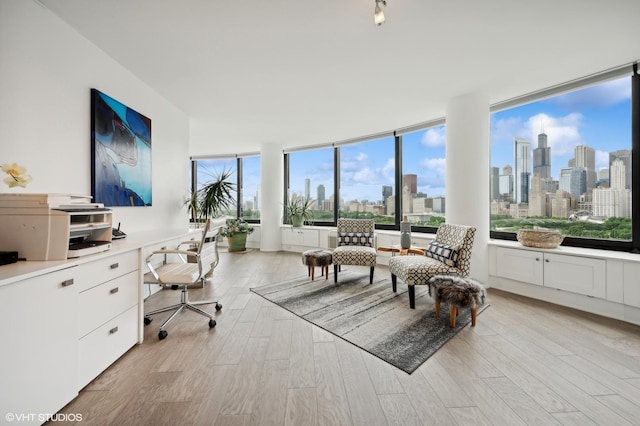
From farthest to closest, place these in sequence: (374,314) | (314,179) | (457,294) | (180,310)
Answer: (314,179) < (374,314) < (180,310) < (457,294)

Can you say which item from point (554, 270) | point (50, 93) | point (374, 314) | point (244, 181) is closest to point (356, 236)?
point (374, 314)

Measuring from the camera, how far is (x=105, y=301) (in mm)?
1896

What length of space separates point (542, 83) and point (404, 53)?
2.12 meters

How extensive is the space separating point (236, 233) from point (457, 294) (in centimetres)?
567

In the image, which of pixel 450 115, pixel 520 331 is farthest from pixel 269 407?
pixel 450 115

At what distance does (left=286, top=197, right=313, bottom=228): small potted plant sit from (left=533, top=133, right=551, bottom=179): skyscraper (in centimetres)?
466

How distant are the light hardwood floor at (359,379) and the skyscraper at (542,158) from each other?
2.02m

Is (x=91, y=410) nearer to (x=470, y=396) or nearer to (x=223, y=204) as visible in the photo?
(x=470, y=396)

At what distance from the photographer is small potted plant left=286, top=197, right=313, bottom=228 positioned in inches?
265

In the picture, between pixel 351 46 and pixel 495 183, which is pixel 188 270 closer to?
pixel 351 46

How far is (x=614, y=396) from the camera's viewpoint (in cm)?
164

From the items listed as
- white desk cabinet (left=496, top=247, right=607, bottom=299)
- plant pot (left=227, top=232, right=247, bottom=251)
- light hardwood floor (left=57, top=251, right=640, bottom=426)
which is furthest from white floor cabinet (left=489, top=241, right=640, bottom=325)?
plant pot (left=227, top=232, right=247, bottom=251)

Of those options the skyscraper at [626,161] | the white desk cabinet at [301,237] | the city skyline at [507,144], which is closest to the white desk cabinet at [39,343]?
the white desk cabinet at [301,237]

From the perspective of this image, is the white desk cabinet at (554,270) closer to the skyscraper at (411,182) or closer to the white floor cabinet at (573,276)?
the white floor cabinet at (573,276)
